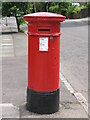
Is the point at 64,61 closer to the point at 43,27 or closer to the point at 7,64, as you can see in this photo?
the point at 7,64

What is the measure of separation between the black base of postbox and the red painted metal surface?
0.25 feet

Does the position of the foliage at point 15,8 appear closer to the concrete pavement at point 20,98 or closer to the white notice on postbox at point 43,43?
the concrete pavement at point 20,98

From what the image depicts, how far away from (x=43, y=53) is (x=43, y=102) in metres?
0.81

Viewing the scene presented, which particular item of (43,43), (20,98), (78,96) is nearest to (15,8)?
(78,96)

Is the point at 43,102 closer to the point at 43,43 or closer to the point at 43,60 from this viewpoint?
the point at 43,60

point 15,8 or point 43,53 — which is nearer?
point 43,53

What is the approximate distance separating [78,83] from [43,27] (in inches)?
124

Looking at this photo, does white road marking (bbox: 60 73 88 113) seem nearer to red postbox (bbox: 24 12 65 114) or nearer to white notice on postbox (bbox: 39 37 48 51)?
red postbox (bbox: 24 12 65 114)

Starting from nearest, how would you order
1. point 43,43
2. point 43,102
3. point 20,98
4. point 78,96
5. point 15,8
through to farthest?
point 43,43
point 43,102
point 20,98
point 78,96
point 15,8

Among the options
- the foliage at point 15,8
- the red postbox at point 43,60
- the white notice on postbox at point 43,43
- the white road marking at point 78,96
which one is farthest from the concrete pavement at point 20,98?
the foliage at point 15,8

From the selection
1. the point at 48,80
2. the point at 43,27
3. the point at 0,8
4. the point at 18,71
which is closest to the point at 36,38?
the point at 43,27

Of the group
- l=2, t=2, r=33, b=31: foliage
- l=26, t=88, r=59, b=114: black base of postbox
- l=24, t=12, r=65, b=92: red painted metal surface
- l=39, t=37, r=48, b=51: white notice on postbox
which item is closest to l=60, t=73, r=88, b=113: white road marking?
l=26, t=88, r=59, b=114: black base of postbox

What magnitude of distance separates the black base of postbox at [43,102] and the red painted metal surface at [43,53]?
77mm

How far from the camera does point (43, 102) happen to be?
4688mm
